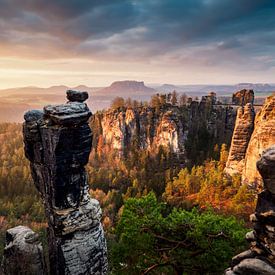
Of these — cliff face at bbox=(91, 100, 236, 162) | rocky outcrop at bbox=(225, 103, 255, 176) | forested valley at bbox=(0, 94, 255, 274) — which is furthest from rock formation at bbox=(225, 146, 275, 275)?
cliff face at bbox=(91, 100, 236, 162)

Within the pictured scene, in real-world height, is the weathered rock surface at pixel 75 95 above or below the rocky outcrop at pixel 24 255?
above

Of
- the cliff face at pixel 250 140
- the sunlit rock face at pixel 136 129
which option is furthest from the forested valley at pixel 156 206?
the cliff face at pixel 250 140

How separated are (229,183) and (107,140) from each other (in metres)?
67.5

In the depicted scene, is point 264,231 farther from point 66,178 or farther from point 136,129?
point 136,129

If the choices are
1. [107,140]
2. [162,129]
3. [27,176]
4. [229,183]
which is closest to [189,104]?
[162,129]

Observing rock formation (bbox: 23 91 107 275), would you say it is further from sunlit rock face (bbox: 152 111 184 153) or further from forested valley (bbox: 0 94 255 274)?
sunlit rock face (bbox: 152 111 184 153)

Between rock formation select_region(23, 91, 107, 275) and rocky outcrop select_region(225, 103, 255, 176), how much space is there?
58393mm

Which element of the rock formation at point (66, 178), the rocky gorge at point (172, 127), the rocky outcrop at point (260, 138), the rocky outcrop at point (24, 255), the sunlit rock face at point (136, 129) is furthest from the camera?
the sunlit rock face at point (136, 129)

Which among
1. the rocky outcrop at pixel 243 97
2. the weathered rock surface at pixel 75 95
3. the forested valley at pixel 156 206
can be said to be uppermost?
the weathered rock surface at pixel 75 95

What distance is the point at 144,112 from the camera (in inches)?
4564

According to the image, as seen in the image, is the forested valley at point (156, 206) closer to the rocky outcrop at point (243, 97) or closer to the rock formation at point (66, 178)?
the rock formation at point (66, 178)

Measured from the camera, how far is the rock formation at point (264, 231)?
10.7 metres

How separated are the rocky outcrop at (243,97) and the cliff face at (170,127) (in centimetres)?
967

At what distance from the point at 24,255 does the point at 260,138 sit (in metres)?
51.6
